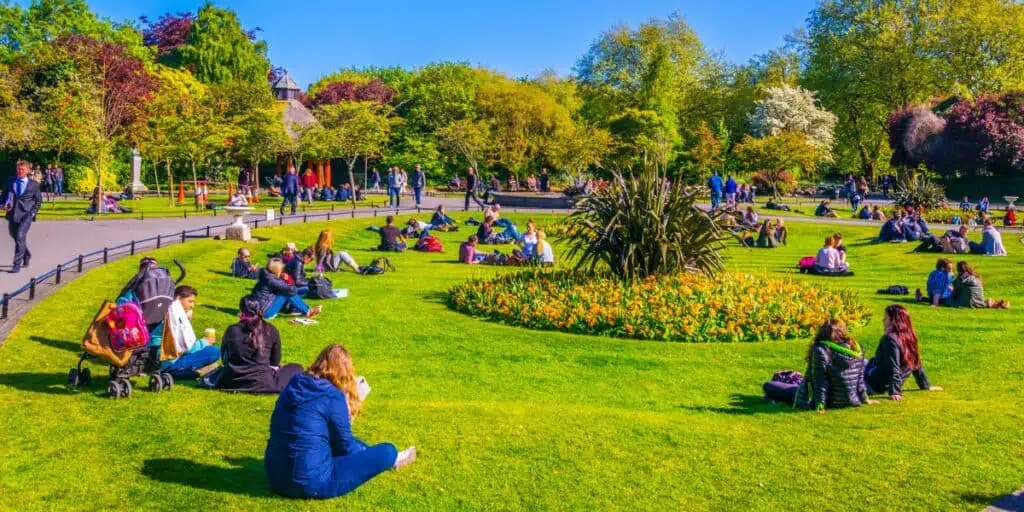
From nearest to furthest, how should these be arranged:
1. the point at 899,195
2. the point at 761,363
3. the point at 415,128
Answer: the point at 761,363, the point at 899,195, the point at 415,128

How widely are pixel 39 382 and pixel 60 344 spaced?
8.09 feet

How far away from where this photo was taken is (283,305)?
17.8 metres

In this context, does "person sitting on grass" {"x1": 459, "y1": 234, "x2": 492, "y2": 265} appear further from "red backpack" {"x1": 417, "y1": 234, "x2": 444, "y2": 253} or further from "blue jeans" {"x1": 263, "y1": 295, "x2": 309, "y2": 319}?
"blue jeans" {"x1": 263, "y1": 295, "x2": 309, "y2": 319}

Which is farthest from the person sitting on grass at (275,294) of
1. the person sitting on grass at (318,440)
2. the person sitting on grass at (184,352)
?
the person sitting on grass at (318,440)

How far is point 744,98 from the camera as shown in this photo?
263 feet

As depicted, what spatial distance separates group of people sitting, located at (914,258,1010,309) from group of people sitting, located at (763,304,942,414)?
27.3 feet

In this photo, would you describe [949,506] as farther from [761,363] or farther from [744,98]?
[744,98]

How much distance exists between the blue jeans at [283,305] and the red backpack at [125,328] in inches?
235

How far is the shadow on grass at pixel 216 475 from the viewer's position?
803 centimetres

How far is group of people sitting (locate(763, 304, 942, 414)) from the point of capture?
10859mm

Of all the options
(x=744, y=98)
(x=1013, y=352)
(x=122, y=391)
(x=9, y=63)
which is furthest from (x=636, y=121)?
(x=122, y=391)

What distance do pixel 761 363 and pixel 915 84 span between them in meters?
63.8

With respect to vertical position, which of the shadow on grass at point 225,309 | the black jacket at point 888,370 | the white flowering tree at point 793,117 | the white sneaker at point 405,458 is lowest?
the shadow on grass at point 225,309

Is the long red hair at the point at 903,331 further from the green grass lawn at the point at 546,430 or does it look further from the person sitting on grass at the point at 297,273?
the person sitting on grass at the point at 297,273
